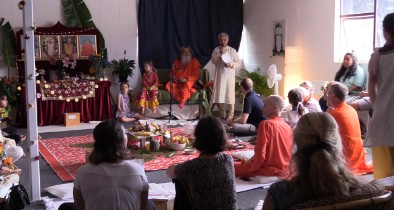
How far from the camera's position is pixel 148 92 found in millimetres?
8891

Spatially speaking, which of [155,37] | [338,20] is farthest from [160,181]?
[155,37]

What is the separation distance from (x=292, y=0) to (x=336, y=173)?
723 cm

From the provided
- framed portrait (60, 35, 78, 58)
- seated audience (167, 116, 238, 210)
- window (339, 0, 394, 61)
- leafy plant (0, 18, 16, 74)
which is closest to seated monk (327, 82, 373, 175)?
seated audience (167, 116, 238, 210)

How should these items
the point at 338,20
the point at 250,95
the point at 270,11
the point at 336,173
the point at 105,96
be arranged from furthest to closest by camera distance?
the point at 270,11 < the point at 105,96 < the point at 338,20 < the point at 250,95 < the point at 336,173

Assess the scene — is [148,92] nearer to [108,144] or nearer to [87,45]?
[87,45]

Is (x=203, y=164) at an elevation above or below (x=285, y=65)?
below

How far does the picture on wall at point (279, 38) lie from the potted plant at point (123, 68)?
263cm

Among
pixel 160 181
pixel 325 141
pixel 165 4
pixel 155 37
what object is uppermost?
pixel 165 4

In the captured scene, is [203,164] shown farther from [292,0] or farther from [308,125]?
[292,0]

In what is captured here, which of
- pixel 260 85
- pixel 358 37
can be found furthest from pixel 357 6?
pixel 260 85

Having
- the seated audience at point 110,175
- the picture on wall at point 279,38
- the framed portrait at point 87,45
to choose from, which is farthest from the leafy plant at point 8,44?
the seated audience at point 110,175

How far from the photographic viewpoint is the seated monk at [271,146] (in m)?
4.59

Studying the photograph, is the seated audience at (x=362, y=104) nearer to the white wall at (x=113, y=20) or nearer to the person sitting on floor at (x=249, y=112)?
the person sitting on floor at (x=249, y=112)

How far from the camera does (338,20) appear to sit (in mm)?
8094
